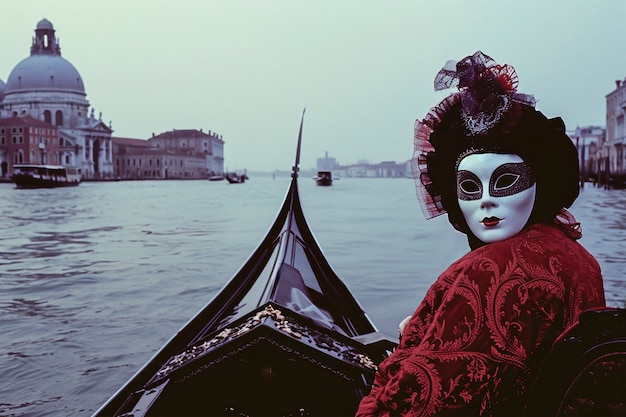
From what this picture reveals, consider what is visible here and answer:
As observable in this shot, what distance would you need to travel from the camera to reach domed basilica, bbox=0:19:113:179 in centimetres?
3494

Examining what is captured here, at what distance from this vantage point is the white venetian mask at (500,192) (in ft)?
2.10

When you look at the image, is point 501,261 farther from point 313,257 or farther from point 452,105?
point 313,257

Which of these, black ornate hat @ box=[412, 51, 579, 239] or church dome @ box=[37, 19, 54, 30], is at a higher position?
church dome @ box=[37, 19, 54, 30]

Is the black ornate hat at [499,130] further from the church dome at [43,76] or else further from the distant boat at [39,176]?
the church dome at [43,76]

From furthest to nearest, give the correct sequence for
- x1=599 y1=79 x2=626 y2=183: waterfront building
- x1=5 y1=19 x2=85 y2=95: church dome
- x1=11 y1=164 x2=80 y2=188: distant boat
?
x1=5 y1=19 x2=85 y2=95: church dome → x1=599 y1=79 x2=626 y2=183: waterfront building → x1=11 y1=164 x2=80 y2=188: distant boat

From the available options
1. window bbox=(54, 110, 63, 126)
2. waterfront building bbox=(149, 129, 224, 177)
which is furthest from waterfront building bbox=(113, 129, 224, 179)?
window bbox=(54, 110, 63, 126)

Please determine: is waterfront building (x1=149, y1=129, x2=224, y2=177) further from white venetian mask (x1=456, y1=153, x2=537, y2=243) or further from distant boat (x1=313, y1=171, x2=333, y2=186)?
white venetian mask (x1=456, y1=153, x2=537, y2=243)

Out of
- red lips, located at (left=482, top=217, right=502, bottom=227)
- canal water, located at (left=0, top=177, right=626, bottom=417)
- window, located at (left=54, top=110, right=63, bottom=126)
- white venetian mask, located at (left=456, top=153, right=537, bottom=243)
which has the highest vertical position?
window, located at (left=54, top=110, right=63, bottom=126)

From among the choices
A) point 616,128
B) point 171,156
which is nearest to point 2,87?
point 171,156

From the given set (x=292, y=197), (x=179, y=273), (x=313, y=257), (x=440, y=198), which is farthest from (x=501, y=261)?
(x=179, y=273)

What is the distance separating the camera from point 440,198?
2.43 feet

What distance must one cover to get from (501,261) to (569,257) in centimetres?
6

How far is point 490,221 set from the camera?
25.6 inches

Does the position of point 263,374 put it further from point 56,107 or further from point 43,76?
point 43,76
